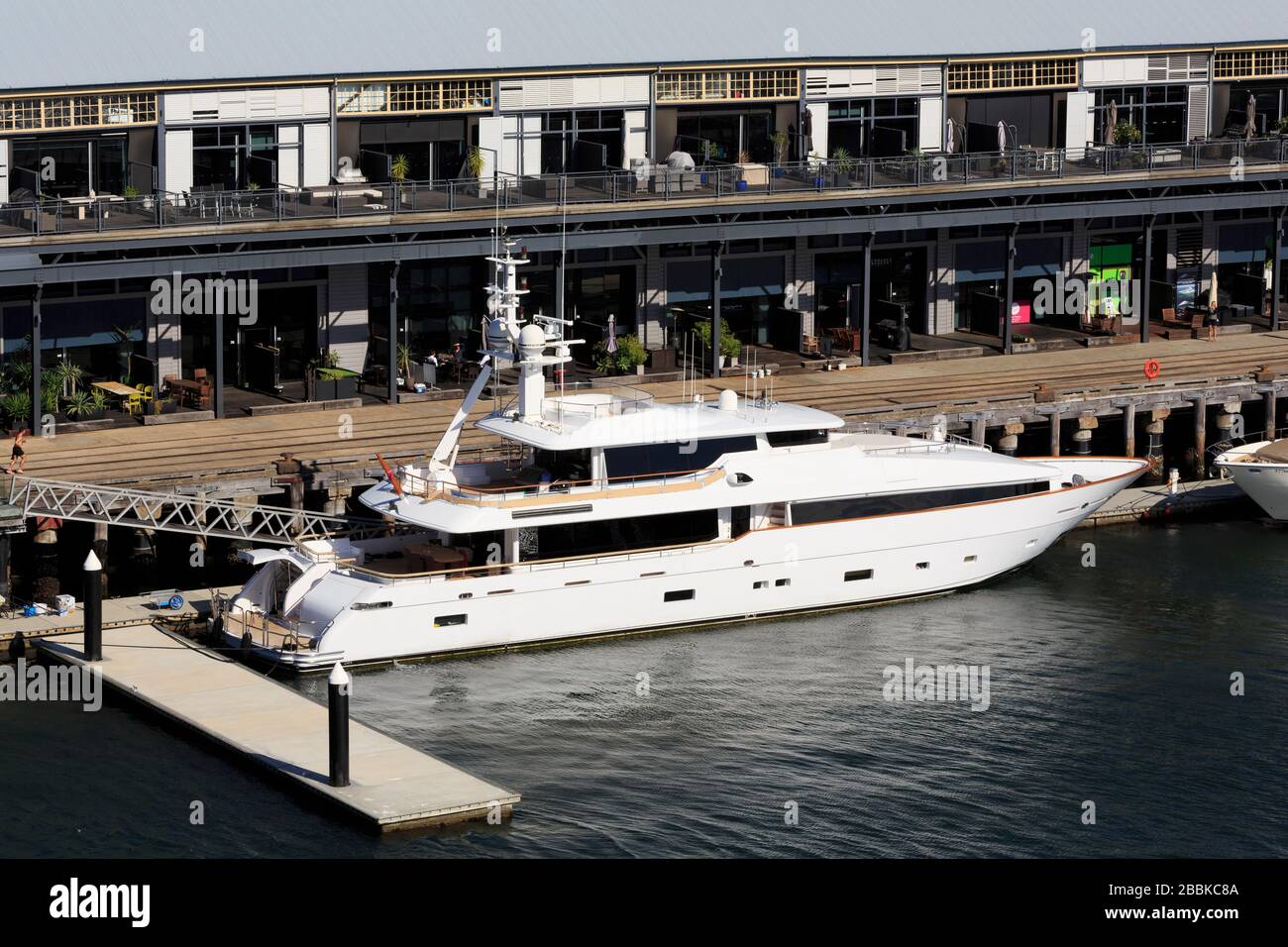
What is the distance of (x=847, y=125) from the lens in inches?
2788

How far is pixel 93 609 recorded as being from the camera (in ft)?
155

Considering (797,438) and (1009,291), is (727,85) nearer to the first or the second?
(1009,291)

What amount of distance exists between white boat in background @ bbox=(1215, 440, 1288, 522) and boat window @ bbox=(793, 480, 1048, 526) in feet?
23.7

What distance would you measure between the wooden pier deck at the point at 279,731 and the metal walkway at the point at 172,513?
249cm

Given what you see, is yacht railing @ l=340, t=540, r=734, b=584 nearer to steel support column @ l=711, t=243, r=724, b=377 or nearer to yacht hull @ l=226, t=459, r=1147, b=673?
yacht hull @ l=226, t=459, r=1147, b=673

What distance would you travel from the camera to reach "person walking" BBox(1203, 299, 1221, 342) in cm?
7162

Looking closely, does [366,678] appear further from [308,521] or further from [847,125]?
[847,125]

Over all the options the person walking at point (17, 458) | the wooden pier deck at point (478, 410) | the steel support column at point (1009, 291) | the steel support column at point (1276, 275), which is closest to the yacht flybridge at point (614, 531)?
the wooden pier deck at point (478, 410)

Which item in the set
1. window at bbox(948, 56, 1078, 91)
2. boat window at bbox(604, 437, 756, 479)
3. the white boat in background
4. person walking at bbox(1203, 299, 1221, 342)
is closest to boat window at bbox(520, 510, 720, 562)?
boat window at bbox(604, 437, 756, 479)

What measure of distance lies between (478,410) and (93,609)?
15390 mm

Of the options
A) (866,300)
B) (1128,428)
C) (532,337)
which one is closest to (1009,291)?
(866,300)
